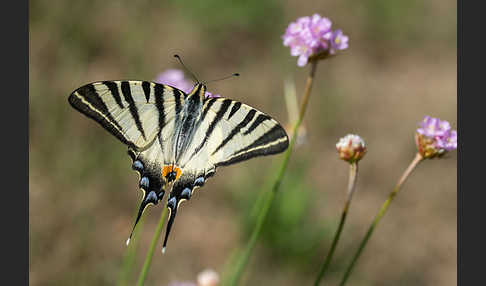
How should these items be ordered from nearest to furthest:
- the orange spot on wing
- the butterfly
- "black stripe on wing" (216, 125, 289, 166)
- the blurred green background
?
"black stripe on wing" (216, 125, 289, 166)
the butterfly
the orange spot on wing
the blurred green background

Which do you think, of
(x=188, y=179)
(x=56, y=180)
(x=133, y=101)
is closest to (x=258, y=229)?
(x=188, y=179)

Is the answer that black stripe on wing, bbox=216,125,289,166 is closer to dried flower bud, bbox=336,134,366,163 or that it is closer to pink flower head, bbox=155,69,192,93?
dried flower bud, bbox=336,134,366,163

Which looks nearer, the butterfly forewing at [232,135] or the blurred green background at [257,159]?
the butterfly forewing at [232,135]

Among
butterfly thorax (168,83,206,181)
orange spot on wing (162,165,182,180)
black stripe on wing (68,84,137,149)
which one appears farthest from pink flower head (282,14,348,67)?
black stripe on wing (68,84,137,149)

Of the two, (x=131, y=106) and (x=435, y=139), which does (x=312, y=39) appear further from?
(x=131, y=106)

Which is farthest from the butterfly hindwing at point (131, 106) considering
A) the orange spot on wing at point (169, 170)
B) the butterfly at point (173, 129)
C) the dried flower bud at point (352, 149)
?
the dried flower bud at point (352, 149)

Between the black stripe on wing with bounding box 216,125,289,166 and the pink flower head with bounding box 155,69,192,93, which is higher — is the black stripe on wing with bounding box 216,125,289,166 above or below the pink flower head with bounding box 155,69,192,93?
below

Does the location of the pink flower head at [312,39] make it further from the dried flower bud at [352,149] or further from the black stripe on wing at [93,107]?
the black stripe on wing at [93,107]

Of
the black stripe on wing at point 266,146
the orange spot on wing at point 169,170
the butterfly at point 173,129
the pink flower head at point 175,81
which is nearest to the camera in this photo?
the black stripe on wing at point 266,146
